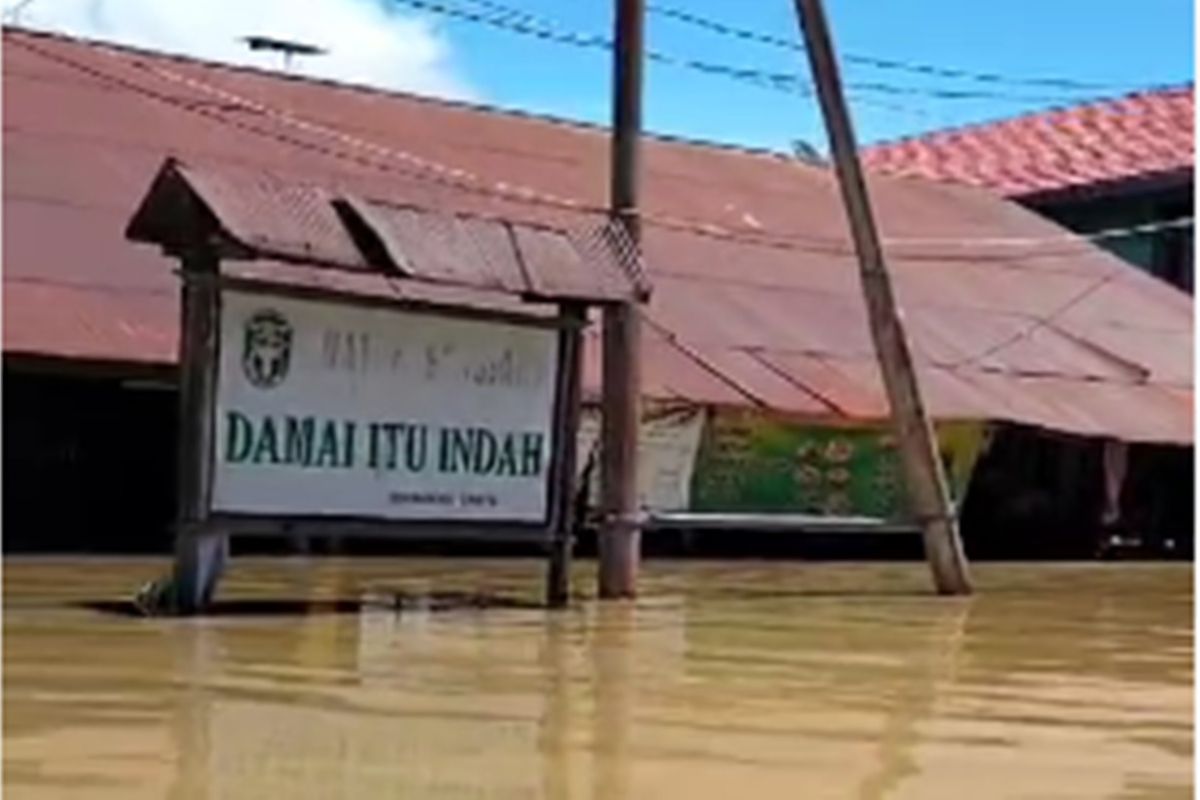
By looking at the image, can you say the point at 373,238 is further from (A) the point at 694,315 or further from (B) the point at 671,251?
(B) the point at 671,251

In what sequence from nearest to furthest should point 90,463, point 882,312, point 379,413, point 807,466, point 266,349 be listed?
point 266,349 → point 379,413 → point 882,312 → point 90,463 → point 807,466

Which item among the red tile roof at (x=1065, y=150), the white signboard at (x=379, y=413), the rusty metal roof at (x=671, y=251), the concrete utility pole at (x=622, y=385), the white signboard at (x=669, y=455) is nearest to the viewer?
the white signboard at (x=379, y=413)

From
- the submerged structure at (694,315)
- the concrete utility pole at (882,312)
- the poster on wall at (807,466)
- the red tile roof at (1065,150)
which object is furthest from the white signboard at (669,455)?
the red tile roof at (1065,150)

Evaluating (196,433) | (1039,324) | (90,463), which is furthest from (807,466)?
(196,433)

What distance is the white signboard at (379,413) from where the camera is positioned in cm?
1262

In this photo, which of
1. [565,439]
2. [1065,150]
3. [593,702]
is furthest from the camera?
[1065,150]

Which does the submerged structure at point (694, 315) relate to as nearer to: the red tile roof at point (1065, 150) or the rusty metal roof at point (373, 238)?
the red tile roof at point (1065, 150)

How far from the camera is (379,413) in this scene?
43.8ft

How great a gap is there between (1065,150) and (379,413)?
86.8ft

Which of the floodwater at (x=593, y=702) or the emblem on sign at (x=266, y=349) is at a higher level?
the emblem on sign at (x=266, y=349)

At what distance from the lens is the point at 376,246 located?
12805 mm

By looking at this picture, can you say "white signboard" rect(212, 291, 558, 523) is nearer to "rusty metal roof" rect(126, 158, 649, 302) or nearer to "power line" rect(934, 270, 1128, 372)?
"rusty metal roof" rect(126, 158, 649, 302)

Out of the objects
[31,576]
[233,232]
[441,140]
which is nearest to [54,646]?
[233,232]

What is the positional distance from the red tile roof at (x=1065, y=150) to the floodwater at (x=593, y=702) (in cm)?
2126
